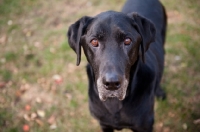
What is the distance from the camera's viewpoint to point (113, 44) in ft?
7.19

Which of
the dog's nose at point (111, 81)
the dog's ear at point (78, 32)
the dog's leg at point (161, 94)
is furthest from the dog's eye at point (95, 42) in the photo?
the dog's leg at point (161, 94)

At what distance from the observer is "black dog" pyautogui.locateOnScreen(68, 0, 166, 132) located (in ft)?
7.00

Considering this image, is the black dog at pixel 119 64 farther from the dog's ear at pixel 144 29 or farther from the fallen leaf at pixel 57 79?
the fallen leaf at pixel 57 79

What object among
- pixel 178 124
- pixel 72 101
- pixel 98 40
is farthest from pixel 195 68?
pixel 98 40

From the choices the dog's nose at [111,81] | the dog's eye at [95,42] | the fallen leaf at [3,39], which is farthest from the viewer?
the fallen leaf at [3,39]

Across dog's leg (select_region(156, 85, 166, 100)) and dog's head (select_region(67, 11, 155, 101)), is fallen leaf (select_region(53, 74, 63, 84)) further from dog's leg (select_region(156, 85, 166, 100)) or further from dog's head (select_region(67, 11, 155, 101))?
dog's head (select_region(67, 11, 155, 101))

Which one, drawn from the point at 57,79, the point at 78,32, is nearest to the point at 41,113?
the point at 57,79

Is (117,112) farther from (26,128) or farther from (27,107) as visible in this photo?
(27,107)

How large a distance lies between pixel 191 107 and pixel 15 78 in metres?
3.40

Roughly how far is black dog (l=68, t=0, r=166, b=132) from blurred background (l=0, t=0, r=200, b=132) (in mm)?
1047

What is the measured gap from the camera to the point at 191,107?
12.0ft

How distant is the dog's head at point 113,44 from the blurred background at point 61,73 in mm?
1678

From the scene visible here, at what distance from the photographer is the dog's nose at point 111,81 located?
6.50 feet

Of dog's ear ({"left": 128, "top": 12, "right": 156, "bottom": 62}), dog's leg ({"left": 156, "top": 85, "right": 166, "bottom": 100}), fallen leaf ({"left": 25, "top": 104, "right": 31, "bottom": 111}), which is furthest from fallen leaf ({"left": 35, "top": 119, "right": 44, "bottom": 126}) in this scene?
dog's ear ({"left": 128, "top": 12, "right": 156, "bottom": 62})
